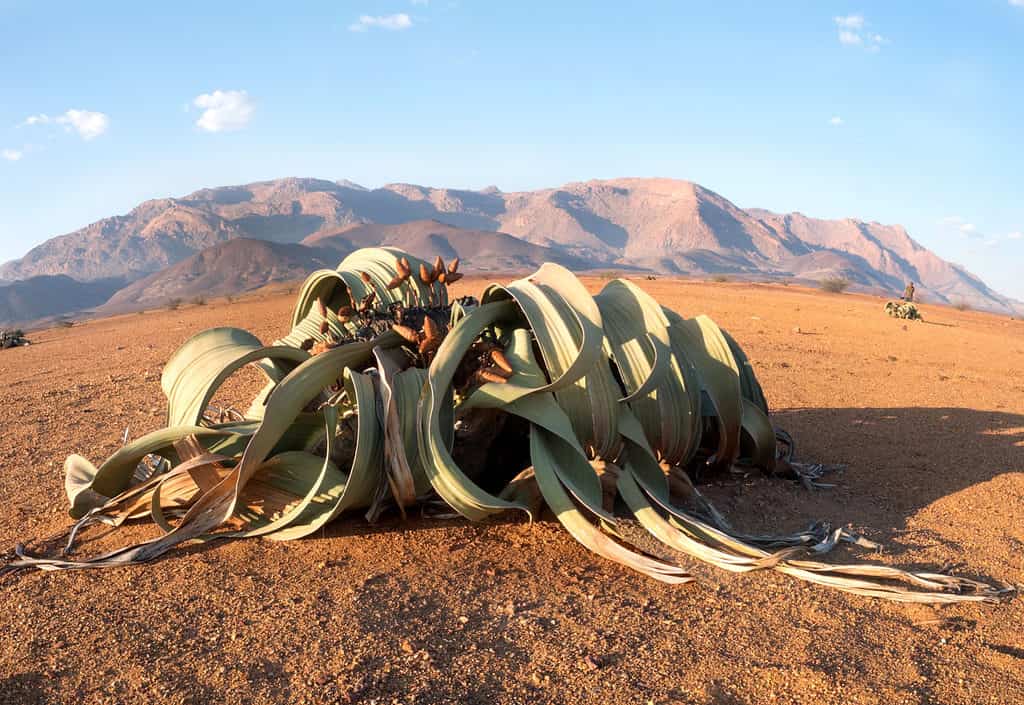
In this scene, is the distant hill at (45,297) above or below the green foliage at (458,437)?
above

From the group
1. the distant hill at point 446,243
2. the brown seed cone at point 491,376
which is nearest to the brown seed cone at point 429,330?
the brown seed cone at point 491,376

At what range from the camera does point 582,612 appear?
2059 millimetres

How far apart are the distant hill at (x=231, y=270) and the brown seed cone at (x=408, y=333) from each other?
269 ft

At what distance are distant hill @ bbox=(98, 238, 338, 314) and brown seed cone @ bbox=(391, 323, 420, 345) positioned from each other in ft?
269

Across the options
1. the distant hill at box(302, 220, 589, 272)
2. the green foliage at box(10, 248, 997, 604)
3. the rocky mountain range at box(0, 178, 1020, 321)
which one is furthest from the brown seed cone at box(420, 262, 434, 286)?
the distant hill at box(302, 220, 589, 272)

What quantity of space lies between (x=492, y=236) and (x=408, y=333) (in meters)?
122

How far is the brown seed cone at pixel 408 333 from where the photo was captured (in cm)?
275

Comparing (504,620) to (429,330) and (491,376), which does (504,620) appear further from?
(429,330)

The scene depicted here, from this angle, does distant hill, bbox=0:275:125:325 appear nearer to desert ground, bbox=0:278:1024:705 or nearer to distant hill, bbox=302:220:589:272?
distant hill, bbox=302:220:589:272

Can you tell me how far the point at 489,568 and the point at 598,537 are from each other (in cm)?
34

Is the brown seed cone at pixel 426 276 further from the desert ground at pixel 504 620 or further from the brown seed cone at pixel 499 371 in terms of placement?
the desert ground at pixel 504 620

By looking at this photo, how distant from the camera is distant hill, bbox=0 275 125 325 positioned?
93.2 meters

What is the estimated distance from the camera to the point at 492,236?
123188 mm

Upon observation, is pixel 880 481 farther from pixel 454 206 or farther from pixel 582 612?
pixel 454 206
